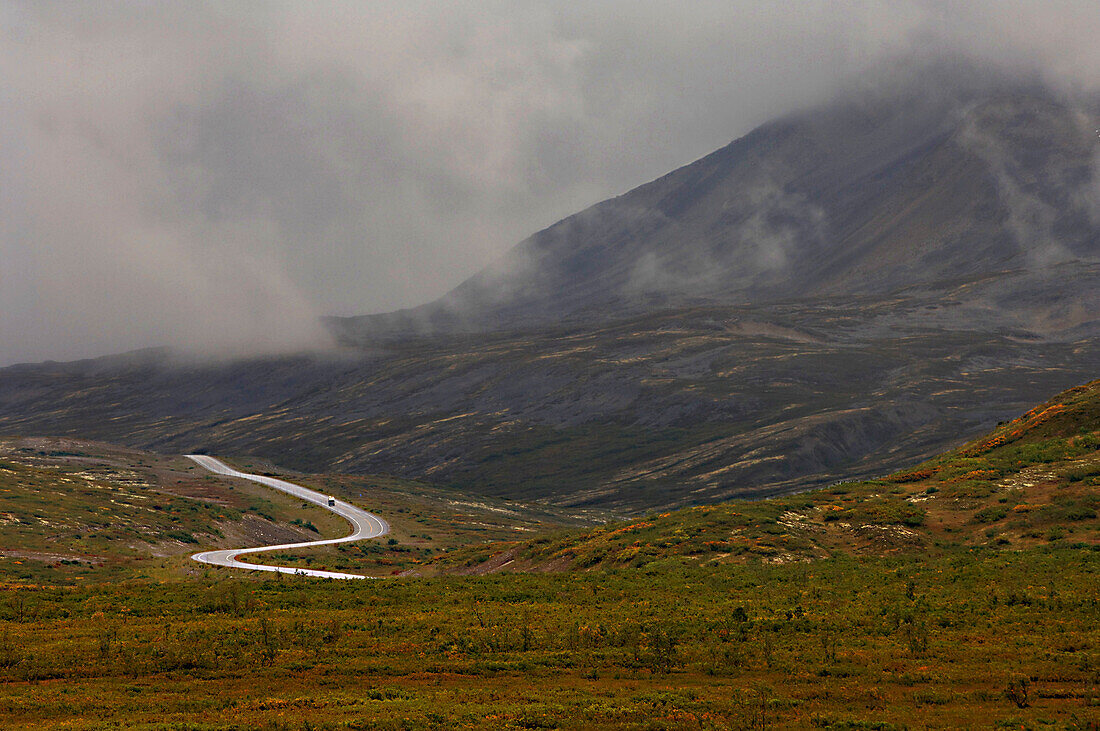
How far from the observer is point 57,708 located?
25031mm

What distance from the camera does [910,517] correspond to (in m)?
54.8

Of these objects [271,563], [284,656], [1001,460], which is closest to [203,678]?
[284,656]

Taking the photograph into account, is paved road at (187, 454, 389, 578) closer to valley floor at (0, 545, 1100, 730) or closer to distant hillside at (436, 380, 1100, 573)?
distant hillside at (436, 380, 1100, 573)

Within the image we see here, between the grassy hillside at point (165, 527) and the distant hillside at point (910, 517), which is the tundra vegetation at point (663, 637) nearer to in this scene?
the distant hillside at point (910, 517)

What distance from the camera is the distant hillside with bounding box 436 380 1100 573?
5034cm

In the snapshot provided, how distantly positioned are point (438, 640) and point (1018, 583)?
26709 millimetres

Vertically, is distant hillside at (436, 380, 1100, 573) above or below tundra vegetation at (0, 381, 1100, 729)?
below

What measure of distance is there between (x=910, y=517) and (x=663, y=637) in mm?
29146

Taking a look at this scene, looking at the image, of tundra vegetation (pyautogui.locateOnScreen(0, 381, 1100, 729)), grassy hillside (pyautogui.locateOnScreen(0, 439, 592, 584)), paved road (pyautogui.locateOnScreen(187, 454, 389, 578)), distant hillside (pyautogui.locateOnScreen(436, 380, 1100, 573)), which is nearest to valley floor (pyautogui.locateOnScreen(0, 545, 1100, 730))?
tundra vegetation (pyautogui.locateOnScreen(0, 381, 1100, 729))

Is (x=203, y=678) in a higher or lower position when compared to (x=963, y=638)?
higher

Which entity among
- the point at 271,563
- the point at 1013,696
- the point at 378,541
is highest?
the point at 1013,696

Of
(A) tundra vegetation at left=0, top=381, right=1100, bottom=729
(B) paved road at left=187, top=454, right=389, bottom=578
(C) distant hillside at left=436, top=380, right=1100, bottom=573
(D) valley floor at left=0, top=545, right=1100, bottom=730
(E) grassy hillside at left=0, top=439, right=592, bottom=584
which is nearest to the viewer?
(D) valley floor at left=0, top=545, right=1100, bottom=730

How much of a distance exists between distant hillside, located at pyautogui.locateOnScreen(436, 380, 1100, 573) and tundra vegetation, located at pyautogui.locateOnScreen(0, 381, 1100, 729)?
27 cm

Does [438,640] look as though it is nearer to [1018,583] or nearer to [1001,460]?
[1018,583]
